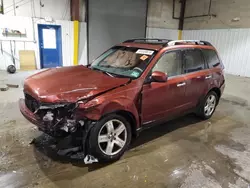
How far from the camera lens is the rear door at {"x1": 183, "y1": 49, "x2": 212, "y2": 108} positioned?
3.34 meters

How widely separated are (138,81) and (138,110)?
0.39m

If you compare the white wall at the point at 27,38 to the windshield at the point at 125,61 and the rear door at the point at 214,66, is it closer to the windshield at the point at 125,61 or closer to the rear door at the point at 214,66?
the windshield at the point at 125,61

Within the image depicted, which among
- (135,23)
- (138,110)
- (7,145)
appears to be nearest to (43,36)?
(135,23)

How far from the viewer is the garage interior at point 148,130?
2344 mm

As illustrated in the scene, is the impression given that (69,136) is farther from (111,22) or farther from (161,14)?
(161,14)

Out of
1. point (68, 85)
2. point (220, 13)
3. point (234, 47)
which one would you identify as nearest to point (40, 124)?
point (68, 85)

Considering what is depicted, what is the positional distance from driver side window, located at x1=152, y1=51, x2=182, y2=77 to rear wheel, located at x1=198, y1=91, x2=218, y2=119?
107 centimetres

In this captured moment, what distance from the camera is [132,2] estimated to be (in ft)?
37.9

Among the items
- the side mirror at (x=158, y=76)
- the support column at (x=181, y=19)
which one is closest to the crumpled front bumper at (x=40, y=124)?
the side mirror at (x=158, y=76)

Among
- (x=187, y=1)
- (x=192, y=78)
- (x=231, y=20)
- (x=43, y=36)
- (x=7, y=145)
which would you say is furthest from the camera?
(x=187, y=1)

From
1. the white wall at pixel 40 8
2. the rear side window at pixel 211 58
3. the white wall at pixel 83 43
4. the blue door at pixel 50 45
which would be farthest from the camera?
the white wall at pixel 83 43

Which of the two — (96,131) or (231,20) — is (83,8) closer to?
(231,20)

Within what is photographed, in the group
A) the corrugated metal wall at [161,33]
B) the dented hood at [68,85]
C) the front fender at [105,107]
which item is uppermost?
the corrugated metal wall at [161,33]

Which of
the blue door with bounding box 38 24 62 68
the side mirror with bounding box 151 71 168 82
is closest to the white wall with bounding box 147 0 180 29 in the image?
the blue door with bounding box 38 24 62 68
